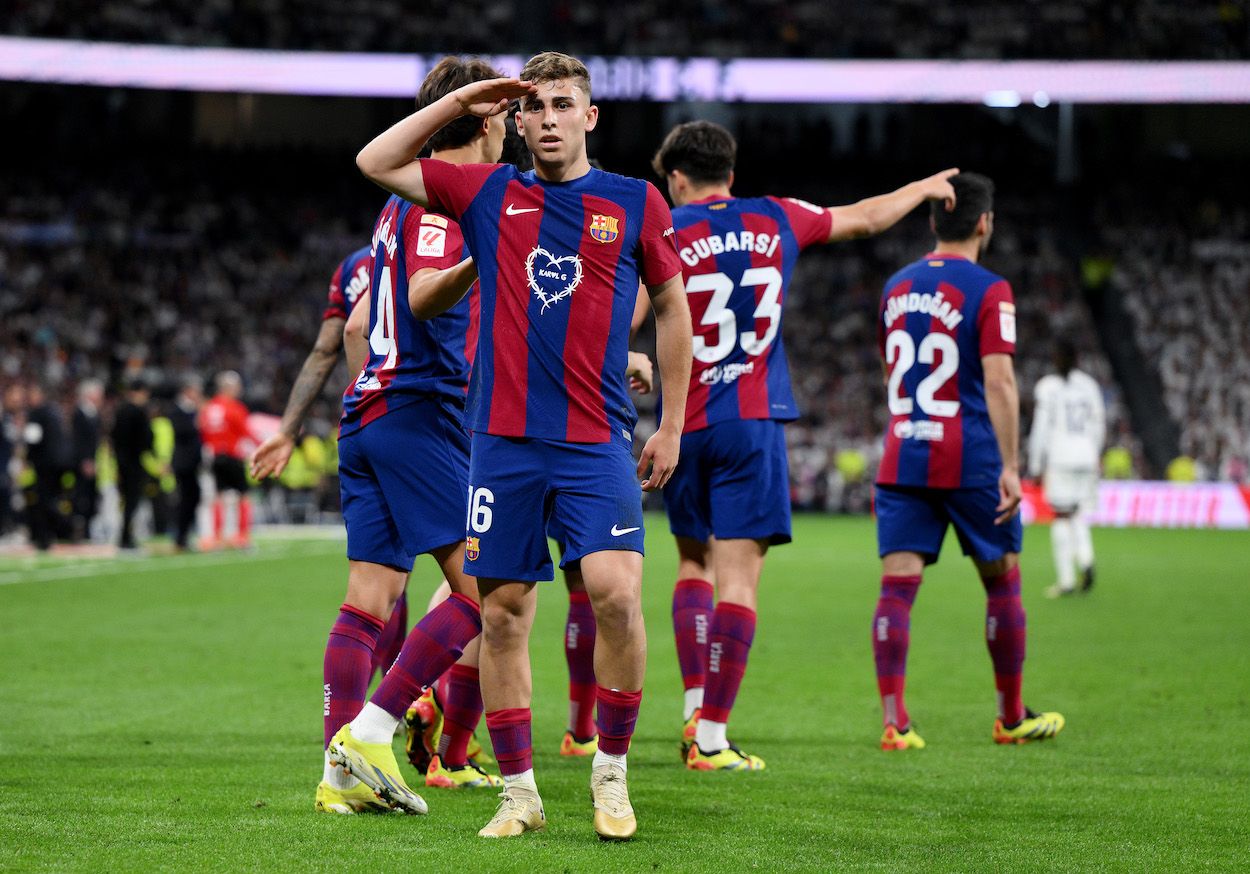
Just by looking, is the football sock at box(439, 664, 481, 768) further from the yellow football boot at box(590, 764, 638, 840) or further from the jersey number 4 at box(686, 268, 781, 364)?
the jersey number 4 at box(686, 268, 781, 364)

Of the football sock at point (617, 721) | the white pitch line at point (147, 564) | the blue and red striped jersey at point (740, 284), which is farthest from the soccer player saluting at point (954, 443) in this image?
the white pitch line at point (147, 564)

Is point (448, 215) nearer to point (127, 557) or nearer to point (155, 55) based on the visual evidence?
point (127, 557)

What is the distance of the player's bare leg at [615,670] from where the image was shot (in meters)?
4.60

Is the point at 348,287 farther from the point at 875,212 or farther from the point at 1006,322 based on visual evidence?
the point at 1006,322

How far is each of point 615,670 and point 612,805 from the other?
0.41m

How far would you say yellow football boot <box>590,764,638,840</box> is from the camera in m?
4.58

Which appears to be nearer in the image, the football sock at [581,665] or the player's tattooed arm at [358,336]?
the player's tattooed arm at [358,336]

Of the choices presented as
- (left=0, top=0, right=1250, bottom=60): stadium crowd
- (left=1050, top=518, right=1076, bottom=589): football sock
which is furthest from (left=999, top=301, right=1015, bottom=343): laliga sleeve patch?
(left=0, top=0, right=1250, bottom=60): stadium crowd

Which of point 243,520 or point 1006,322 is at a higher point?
point 1006,322

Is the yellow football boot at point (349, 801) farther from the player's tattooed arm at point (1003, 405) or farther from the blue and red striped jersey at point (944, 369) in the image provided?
the player's tattooed arm at point (1003, 405)

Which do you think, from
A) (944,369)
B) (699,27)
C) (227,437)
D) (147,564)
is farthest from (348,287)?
(699,27)

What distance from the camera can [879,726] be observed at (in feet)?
23.5

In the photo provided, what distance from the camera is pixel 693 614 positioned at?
21.5 ft

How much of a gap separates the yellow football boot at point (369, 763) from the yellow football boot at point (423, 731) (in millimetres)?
822
